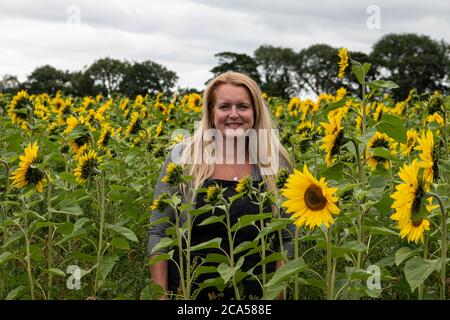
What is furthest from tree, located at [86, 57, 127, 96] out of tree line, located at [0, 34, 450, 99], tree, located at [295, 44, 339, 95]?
tree, located at [295, 44, 339, 95]

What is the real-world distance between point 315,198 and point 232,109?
4.70 feet

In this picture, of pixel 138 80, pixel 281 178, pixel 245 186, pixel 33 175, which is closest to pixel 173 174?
pixel 245 186

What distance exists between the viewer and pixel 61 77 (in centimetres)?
4197

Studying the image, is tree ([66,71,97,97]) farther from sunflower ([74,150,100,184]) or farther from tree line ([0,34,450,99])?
sunflower ([74,150,100,184])

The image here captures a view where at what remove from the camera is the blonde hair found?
362 cm

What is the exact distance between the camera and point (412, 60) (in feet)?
152

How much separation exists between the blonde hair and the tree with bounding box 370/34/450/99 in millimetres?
37097

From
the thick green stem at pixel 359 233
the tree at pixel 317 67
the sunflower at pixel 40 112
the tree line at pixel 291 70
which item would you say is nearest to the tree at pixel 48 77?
the tree line at pixel 291 70

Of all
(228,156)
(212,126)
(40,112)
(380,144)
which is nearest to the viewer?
(380,144)

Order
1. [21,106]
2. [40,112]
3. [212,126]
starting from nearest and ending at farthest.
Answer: [212,126]
[21,106]
[40,112]

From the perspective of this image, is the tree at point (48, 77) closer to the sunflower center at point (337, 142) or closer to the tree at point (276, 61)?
the tree at point (276, 61)

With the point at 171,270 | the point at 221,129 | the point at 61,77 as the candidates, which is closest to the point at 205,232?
the point at 171,270

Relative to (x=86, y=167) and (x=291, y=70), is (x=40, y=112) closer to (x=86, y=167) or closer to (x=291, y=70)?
→ (x=86, y=167)
